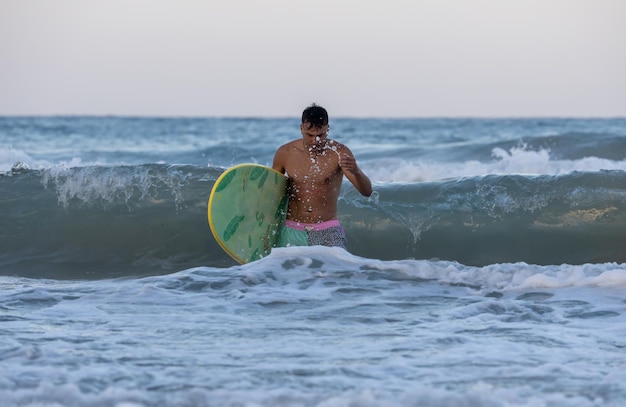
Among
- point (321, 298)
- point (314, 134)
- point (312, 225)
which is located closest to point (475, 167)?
point (312, 225)

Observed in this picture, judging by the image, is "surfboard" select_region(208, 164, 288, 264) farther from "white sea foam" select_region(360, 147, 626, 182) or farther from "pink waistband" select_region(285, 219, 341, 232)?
"white sea foam" select_region(360, 147, 626, 182)

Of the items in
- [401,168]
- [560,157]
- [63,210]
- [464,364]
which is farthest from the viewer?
[560,157]

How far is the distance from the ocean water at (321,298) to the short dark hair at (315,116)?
0.84m

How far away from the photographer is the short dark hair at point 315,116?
5824 millimetres

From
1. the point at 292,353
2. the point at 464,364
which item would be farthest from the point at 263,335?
the point at 464,364

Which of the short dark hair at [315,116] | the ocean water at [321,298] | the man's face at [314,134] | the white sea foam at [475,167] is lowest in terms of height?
the ocean water at [321,298]

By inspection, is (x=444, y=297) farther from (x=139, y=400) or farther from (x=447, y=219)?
(x=447, y=219)

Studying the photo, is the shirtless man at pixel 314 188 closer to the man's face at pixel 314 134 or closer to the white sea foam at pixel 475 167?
the man's face at pixel 314 134

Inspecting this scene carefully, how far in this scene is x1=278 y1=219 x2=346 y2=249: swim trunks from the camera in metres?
6.03

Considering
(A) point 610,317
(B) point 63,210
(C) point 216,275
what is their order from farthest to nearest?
(B) point 63,210 → (C) point 216,275 → (A) point 610,317

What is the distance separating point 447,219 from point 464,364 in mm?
4904

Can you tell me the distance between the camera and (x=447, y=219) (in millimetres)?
8992

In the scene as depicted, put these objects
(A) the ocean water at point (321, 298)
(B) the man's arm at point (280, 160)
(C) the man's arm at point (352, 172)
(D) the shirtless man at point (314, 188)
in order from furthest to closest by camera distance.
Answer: (B) the man's arm at point (280, 160) → (D) the shirtless man at point (314, 188) → (C) the man's arm at point (352, 172) → (A) the ocean water at point (321, 298)

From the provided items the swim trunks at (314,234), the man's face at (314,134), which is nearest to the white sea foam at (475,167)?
the swim trunks at (314,234)
